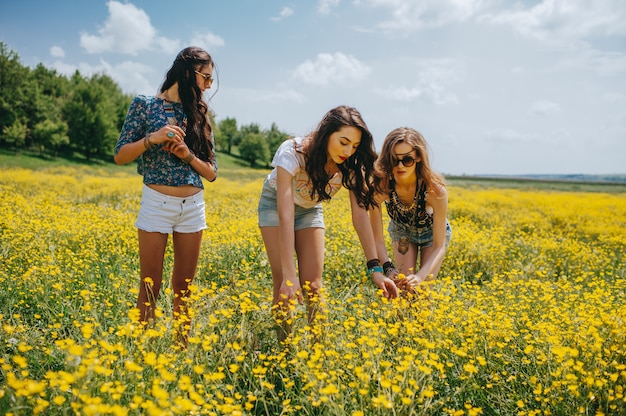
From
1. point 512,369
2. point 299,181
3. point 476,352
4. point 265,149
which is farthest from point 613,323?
point 265,149

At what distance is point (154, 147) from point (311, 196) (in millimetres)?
1098

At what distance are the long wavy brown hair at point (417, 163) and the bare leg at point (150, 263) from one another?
5.41ft

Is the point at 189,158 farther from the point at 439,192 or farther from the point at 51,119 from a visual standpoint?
the point at 51,119

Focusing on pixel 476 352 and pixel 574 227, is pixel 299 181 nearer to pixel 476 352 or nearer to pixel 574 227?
pixel 476 352

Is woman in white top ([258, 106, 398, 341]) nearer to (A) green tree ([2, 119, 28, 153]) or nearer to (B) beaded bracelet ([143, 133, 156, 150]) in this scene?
(B) beaded bracelet ([143, 133, 156, 150])

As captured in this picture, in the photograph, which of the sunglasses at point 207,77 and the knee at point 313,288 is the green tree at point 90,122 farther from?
the knee at point 313,288

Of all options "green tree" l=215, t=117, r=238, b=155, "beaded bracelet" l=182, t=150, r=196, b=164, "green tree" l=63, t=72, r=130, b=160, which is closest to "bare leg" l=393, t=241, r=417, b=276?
"beaded bracelet" l=182, t=150, r=196, b=164

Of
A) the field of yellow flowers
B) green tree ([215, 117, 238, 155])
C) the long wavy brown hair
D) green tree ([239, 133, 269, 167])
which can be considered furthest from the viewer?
green tree ([215, 117, 238, 155])

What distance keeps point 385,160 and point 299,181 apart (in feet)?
2.87

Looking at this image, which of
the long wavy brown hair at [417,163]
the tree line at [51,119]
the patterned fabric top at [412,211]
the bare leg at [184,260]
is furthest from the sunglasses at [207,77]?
the tree line at [51,119]

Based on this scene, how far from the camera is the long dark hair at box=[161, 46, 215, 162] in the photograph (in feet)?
9.64

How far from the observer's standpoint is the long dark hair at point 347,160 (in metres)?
2.93

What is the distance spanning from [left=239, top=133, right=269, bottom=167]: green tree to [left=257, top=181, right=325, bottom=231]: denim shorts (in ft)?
210

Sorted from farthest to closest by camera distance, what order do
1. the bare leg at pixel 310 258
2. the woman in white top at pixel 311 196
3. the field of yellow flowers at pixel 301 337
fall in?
the bare leg at pixel 310 258 → the woman in white top at pixel 311 196 → the field of yellow flowers at pixel 301 337
